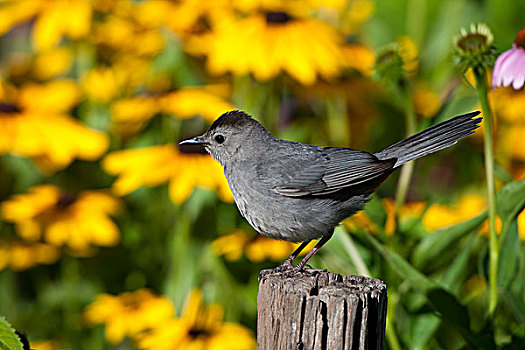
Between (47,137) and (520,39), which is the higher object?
(520,39)

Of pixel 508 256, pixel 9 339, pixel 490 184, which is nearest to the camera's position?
pixel 9 339

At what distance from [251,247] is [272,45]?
83cm

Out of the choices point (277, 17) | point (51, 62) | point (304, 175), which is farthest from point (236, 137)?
point (51, 62)

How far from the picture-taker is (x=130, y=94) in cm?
382

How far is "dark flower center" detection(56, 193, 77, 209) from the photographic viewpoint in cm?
305

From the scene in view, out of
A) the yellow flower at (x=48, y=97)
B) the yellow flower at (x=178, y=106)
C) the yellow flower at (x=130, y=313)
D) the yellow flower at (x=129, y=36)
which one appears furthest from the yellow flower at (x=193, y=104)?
the yellow flower at (x=130, y=313)

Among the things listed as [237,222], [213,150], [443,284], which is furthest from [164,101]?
[443,284]

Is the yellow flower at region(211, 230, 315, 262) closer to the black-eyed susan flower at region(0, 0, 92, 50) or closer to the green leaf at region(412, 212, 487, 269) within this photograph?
the green leaf at region(412, 212, 487, 269)

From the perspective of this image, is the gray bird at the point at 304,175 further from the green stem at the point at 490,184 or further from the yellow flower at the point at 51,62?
the yellow flower at the point at 51,62

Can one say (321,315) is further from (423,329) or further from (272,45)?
(272,45)

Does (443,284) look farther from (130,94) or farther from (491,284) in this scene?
(130,94)

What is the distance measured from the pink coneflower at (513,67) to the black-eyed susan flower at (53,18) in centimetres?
187

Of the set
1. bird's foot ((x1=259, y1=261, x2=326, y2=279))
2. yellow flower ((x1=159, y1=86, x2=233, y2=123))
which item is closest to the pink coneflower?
bird's foot ((x1=259, y1=261, x2=326, y2=279))

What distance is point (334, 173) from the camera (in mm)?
Answer: 1922
